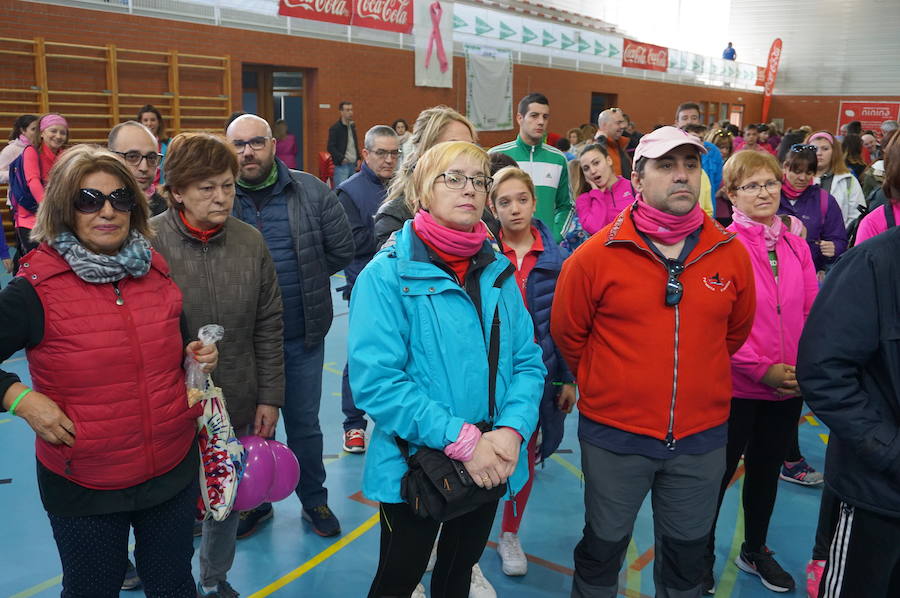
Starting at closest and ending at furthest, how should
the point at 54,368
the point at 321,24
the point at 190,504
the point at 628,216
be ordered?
the point at 54,368 → the point at 190,504 → the point at 628,216 → the point at 321,24

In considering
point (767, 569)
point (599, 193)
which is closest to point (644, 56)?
point (599, 193)

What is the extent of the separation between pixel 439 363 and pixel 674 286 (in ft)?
2.63

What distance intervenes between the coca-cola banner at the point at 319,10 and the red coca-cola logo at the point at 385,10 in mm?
330

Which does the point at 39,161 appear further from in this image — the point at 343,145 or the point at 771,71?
the point at 771,71

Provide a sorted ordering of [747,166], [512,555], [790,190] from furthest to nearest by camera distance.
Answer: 1. [790,190]
2. [512,555]
3. [747,166]

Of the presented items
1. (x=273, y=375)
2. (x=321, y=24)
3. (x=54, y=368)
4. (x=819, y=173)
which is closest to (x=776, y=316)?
(x=273, y=375)

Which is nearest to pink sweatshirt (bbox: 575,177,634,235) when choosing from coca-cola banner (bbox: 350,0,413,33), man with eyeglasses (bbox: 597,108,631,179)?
man with eyeglasses (bbox: 597,108,631,179)

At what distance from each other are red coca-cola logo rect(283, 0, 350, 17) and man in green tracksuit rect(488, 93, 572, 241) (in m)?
8.31

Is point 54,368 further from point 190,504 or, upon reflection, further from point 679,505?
point 679,505

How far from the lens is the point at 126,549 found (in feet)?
6.85

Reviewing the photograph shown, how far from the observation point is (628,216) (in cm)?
233

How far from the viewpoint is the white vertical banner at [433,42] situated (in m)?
13.9

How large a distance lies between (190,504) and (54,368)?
23.6 inches

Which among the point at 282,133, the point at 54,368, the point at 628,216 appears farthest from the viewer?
the point at 282,133
